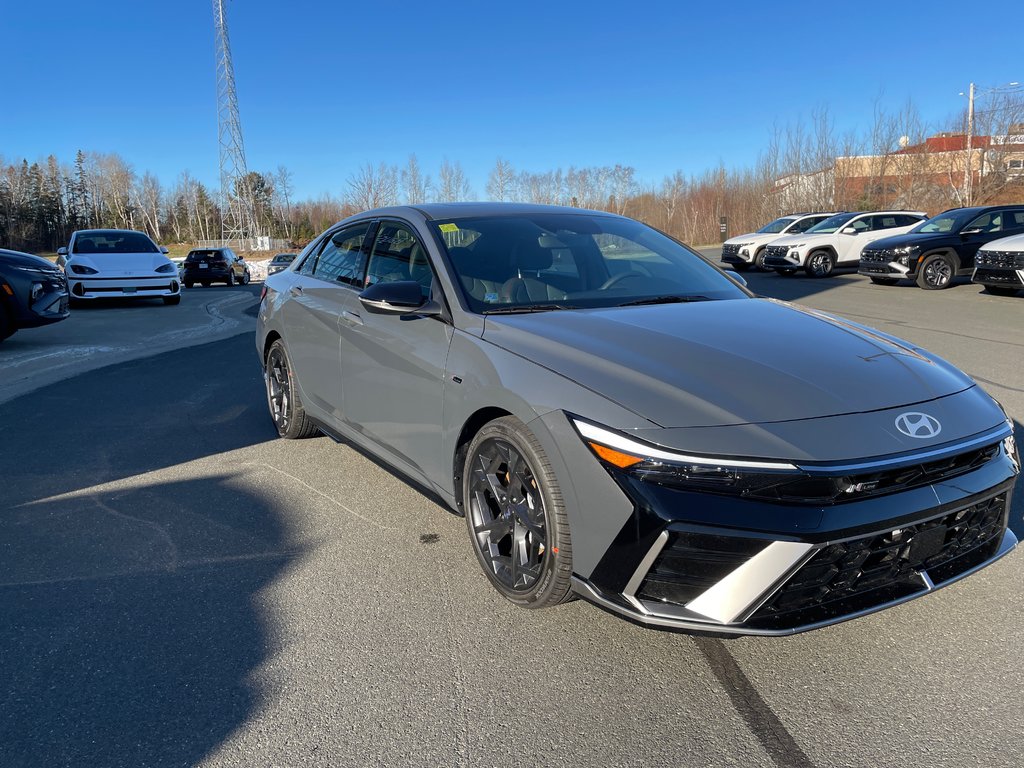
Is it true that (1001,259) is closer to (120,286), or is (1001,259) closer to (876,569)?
(876,569)

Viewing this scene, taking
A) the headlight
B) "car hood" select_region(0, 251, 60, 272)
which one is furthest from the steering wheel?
"car hood" select_region(0, 251, 60, 272)

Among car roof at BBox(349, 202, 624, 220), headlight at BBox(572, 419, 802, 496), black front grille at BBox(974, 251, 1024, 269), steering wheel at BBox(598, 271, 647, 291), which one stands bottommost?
headlight at BBox(572, 419, 802, 496)

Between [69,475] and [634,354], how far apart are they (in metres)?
3.82

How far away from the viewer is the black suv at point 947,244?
15.4 meters

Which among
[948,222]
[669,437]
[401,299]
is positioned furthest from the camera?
[948,222]

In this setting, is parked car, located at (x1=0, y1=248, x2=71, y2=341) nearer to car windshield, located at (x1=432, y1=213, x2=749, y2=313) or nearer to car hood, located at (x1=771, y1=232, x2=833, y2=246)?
car windshield, located at (x1=432, y1=213, x2=749, y2=313)

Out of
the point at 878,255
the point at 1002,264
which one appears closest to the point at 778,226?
the point at 878,255

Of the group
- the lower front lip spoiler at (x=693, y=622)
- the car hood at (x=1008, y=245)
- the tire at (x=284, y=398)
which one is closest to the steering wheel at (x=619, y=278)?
the lower front lip spoiler at (x=693, y=622)

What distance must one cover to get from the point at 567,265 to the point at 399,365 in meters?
1.02

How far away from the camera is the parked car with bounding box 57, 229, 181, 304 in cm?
1507

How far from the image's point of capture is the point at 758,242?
2309 cm

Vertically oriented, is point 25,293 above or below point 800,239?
below

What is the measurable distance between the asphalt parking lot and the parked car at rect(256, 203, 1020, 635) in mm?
308

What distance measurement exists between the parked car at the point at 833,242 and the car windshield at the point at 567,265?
55.4ft
